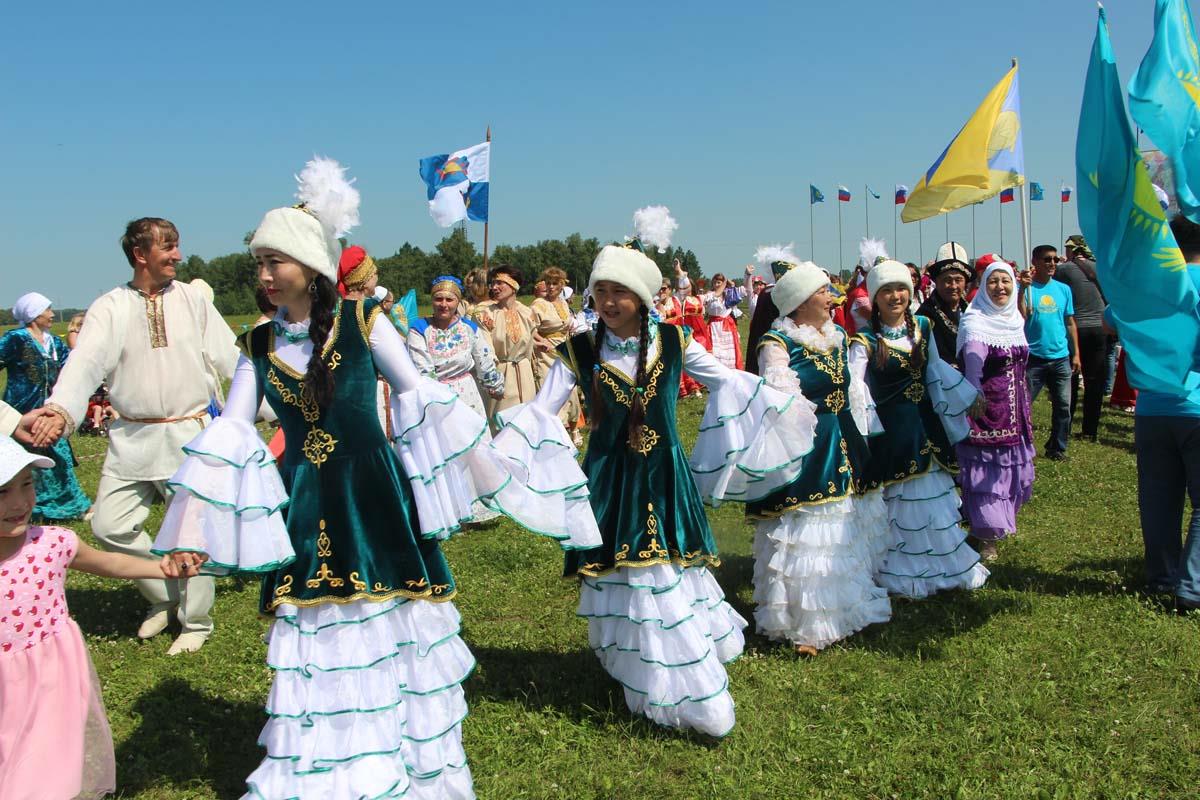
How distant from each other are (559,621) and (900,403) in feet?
8.57

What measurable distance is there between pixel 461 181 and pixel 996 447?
7.67 m

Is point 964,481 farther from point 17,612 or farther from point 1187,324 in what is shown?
point 17,612

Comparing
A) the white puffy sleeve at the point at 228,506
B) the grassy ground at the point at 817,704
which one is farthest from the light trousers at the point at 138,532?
the white puffy sleeve at the point at 228,506

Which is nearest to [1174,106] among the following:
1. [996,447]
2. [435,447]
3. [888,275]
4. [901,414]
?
[888,275]

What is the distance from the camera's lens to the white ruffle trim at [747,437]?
175 inches

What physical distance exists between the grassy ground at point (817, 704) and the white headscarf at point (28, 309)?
16.4 feet

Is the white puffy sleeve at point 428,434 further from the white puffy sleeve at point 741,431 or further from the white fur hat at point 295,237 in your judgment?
the white puffy sleeve at point 741,431

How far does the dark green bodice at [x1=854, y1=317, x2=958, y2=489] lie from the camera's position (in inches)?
233

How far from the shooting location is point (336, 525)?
11.3 feet

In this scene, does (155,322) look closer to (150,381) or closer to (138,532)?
(150,381)

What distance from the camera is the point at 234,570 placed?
10.5ft

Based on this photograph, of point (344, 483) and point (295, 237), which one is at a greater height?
point (295, 237)

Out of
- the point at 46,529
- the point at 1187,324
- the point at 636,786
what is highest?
the point at 1187,324

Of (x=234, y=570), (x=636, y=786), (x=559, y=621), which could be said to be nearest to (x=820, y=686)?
(x=636, y=786)
